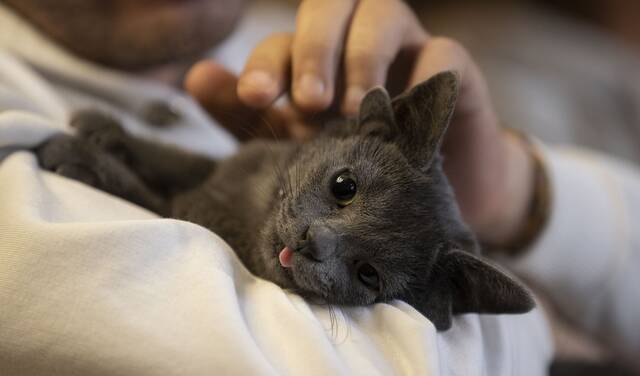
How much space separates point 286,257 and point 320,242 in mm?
79

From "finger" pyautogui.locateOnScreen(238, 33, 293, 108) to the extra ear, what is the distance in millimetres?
455

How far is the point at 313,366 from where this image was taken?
695 mm

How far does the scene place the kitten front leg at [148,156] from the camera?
116 centimetres

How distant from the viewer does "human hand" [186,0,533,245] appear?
1043 mm

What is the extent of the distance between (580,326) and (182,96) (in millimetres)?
1419

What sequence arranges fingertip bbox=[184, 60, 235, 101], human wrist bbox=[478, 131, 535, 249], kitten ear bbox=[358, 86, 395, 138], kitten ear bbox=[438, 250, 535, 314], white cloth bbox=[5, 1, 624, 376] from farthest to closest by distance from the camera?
human wrist bbox=[478, 131, 535, 249], fingertip bbox=[184, 60, 235, 101], kitten ear bbox=[358, 86, 395, 138], kitten ear bbox=[438, 250, 535, 314], white cloth bbox=[5, 1, 624, 376]

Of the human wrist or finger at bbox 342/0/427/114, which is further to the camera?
the human wrist

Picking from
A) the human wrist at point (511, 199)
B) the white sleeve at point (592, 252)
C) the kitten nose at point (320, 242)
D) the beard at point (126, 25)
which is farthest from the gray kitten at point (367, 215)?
the white sleeve at point (592, 252)

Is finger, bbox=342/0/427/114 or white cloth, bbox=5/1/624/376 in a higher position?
finger, bbox=342/0/427/114

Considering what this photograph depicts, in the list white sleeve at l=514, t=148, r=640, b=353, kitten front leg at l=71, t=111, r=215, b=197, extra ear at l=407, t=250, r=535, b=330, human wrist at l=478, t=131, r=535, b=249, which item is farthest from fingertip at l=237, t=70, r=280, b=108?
white sleeve at l=514, t=148, r=640, b=353

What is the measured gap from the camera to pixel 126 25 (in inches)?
53.3

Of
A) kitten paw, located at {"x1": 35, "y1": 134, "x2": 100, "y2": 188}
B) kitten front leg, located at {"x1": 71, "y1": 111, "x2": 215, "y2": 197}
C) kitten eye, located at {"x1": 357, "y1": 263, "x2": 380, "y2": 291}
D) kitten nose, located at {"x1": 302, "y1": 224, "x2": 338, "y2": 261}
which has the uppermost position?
kitten nose, located at {"x1": 302, "y1": 224, "x2": 338, "y2": 261}

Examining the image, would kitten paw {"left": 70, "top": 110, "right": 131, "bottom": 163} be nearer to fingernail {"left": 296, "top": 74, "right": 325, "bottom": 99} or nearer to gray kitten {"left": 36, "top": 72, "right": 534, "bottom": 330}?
gray kitten {"left": 36, "top": 72, "right": 534, "bottom": 330}

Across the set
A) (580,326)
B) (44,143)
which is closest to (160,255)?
(44,143)
